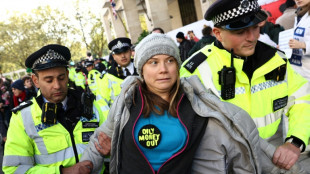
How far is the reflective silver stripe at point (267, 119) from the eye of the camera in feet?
6.14

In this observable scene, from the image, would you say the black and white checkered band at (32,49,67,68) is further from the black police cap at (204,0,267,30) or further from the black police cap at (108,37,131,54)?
the black police cap at (108,37,131,54)

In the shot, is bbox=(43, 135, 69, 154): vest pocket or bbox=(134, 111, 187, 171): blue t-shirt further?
bbox=(43, 135, 69, 154): vest pocket

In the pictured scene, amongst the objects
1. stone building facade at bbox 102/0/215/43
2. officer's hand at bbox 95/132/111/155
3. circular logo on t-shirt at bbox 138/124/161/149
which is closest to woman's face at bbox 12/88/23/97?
officer's hand at bbox 95/132/111/155

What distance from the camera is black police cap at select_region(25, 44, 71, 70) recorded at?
6.87ft

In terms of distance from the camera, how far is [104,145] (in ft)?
6.00

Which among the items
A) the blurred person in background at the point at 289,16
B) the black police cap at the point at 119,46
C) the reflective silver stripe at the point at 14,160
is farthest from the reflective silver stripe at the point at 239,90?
the blurred person in background at the point at 289,16

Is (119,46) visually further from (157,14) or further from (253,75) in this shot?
(157,14)

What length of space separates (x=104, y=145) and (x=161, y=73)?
2.44 ft

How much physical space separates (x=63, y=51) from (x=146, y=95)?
1.08 metres

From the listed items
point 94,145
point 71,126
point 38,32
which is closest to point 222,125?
point 94,145

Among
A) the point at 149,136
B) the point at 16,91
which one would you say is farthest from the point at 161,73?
the point at 16,91

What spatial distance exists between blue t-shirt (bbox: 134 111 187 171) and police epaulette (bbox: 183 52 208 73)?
0.56m

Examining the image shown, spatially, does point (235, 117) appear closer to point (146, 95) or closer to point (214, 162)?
point (214, 162)

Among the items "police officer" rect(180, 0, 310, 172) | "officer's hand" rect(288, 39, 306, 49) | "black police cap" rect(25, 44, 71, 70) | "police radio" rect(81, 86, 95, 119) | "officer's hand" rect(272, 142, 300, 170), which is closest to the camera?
"officer's hand" rect(272, 142, 300, 170)
